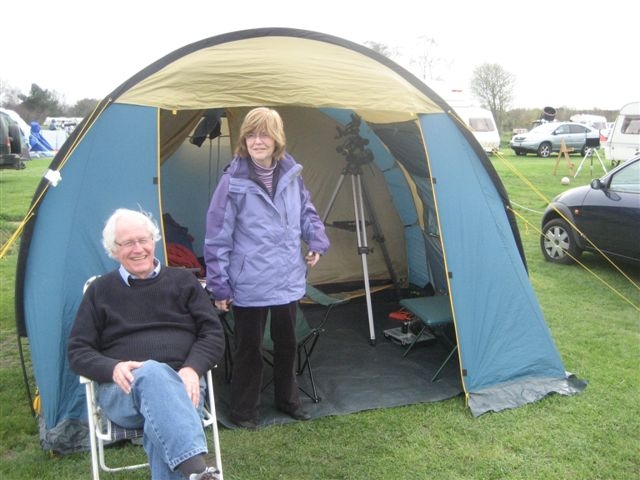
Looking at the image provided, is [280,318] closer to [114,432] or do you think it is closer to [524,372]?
[114,432]

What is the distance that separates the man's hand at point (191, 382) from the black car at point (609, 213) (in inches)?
→ 153

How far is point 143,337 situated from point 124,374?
0.23 meters

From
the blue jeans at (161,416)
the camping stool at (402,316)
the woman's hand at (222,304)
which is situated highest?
the woman's hand at (222,304)

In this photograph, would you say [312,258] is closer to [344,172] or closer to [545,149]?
[344,172]

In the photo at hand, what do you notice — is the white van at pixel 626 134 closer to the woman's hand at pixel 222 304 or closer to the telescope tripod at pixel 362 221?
the telescope tripod at pixel 362 221

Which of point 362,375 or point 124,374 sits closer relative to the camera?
point 124,374

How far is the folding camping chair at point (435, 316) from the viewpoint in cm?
380

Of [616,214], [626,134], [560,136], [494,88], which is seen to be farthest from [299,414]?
[494,88]

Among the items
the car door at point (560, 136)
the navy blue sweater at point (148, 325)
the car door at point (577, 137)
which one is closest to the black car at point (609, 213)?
the navy blue sweater at point (148, 325)

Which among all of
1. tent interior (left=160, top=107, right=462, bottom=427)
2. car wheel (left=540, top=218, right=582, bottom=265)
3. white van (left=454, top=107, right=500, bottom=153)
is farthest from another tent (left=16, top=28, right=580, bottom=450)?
white van (left=454, top=107, right=500, bottom=153)

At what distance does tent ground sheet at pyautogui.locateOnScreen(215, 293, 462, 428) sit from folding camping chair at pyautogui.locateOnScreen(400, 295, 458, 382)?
0.09m

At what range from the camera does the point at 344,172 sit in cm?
466

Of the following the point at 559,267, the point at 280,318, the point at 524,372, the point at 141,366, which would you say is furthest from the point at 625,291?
the point at 141,366

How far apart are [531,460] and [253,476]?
52.6 inches
